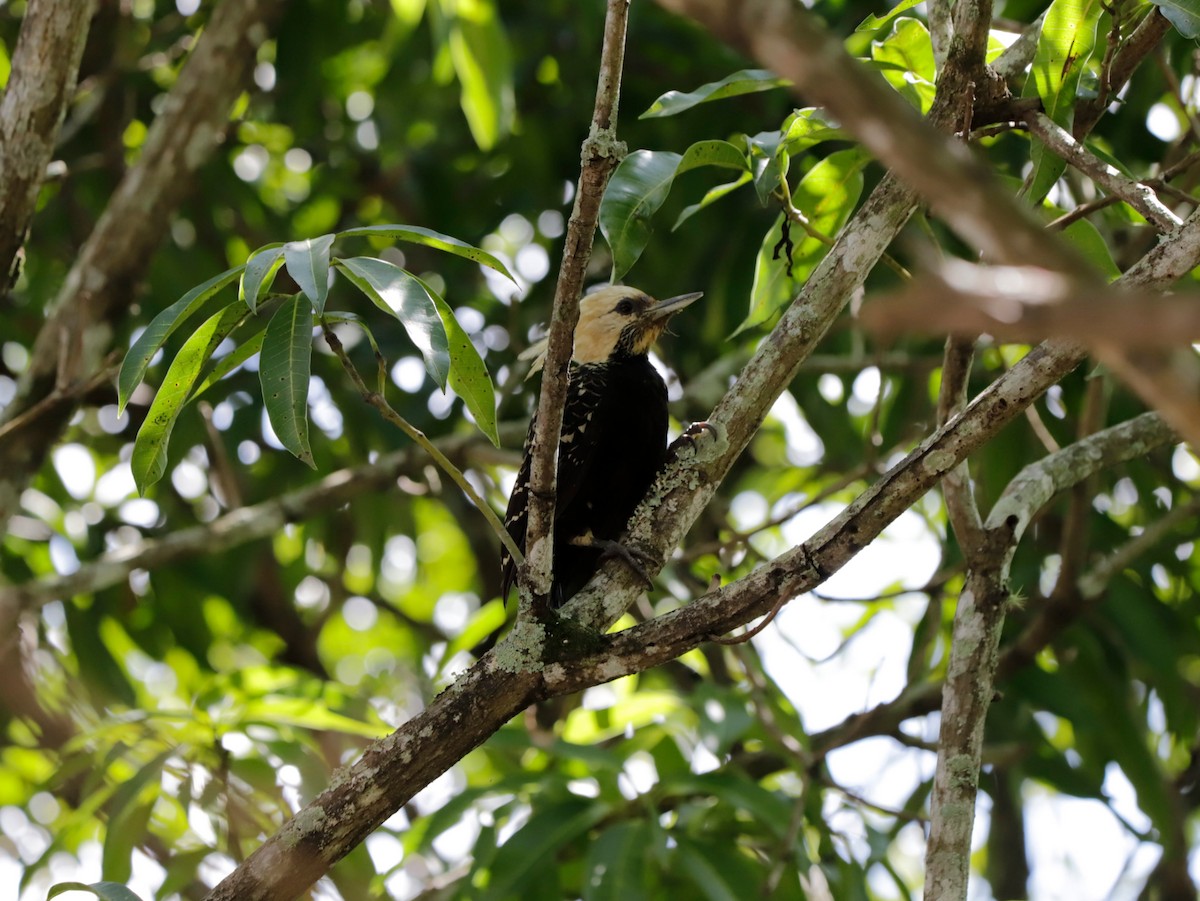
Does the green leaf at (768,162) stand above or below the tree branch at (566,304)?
above

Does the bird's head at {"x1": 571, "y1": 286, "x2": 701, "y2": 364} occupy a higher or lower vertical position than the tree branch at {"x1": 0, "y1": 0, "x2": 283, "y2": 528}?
lower

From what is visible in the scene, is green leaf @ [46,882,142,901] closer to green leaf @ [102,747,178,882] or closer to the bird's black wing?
green leaf @ [102,747,178,882]

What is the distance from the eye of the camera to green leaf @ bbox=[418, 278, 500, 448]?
7.08ft

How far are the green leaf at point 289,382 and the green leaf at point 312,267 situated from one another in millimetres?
134

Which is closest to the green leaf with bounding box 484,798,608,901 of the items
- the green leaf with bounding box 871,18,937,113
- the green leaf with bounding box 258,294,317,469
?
the green leaf with bounding box 258,294,317,469

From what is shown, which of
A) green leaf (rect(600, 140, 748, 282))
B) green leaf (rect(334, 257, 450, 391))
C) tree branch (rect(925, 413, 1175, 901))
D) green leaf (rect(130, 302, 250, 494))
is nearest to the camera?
green leaf (rect(334, 257, 450, 391))

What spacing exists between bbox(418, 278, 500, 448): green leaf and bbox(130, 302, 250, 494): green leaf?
0.39 metres

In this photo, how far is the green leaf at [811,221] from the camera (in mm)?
2857

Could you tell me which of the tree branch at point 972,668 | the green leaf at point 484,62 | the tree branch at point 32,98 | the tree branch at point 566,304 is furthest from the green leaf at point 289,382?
the green leaf at point 484,62

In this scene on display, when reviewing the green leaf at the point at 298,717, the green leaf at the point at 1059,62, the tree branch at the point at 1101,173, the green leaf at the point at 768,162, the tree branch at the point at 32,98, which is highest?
the tree branch at the point at 32,98

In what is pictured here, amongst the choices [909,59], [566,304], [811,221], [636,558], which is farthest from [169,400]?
[909,59]

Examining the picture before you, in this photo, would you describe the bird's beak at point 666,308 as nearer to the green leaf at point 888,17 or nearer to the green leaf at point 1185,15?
the green leaf at point 888,17

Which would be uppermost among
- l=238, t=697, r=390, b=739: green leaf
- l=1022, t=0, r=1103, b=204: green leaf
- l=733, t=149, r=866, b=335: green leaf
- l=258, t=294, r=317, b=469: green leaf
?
l=238, t=697, r=390, b=739: green leaf

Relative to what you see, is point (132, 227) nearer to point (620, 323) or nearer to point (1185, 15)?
point (620, 323)
